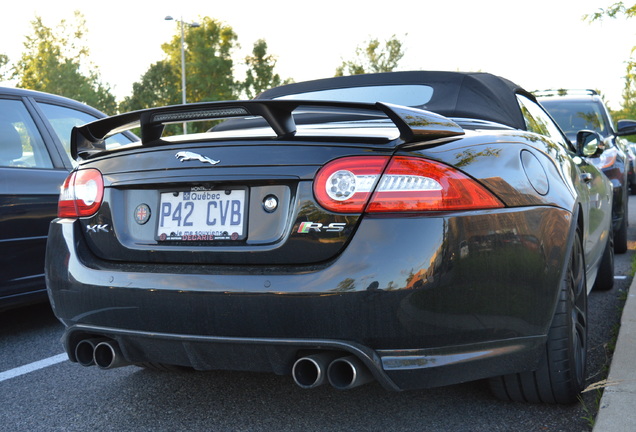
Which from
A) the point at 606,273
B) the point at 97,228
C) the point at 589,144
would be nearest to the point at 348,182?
the point at 97,228

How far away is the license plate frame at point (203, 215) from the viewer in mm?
2621

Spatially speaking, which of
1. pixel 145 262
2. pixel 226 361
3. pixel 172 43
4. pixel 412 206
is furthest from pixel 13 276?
pixel 172 43

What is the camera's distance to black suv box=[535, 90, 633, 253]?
24.2ft

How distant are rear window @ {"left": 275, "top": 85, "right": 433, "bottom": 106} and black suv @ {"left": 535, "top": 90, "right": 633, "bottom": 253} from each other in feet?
11.8

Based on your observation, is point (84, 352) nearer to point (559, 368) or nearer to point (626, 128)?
point (559, 368)

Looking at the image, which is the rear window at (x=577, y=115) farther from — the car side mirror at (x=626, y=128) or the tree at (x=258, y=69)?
the tree at (x=258, y=69)

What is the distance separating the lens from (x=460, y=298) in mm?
2471

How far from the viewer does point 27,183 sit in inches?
187

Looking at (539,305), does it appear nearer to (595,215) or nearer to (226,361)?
(226,361)

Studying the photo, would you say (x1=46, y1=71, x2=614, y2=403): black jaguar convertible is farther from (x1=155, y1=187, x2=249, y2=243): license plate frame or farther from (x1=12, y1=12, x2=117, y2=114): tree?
(x1=12, y1=12, x2=117, y2=114): tree

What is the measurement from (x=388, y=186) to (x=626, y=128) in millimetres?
6258

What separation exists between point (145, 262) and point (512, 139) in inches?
56.9

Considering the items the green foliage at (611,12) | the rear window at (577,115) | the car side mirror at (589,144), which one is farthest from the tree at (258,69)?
the car side mirror at (589,144)

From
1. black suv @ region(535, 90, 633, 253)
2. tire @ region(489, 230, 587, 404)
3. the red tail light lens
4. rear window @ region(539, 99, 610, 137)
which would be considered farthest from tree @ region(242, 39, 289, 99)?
the red tail light lens
